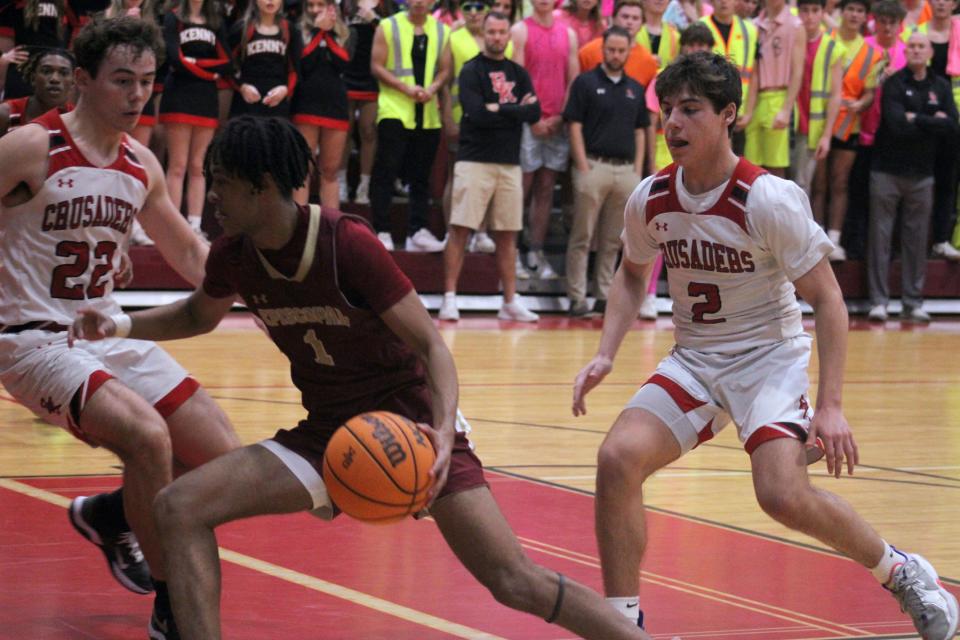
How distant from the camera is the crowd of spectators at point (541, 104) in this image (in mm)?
13586

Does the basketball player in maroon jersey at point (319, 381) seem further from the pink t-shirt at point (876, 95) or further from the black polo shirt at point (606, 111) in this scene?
the pink t-shirt at point (876, 95)

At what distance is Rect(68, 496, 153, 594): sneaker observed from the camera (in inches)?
211

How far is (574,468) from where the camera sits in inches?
313

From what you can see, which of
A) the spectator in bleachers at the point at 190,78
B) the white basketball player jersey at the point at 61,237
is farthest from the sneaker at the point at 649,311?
the white basketball player jersey at the point at 61,237

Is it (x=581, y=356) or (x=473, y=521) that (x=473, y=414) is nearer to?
(x=581, y=356)

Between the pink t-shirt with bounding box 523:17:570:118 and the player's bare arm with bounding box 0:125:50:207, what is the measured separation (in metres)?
9.77

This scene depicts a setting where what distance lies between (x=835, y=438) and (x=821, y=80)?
1167 centimetres

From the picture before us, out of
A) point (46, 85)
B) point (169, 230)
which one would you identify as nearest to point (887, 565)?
point (169, 230)

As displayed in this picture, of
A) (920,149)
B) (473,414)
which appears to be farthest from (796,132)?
(473,414)

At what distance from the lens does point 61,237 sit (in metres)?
5.43

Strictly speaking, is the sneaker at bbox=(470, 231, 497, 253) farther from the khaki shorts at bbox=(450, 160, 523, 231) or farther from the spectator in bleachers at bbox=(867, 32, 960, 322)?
the spectator in bleachers at bbox=(867, 32, 960, 322)

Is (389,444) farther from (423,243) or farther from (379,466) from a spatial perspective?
(423,243)

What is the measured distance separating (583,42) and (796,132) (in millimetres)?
2523

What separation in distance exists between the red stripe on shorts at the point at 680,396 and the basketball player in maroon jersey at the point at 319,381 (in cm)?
103
